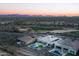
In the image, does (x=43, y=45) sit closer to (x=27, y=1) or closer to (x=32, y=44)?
(x=32, y=44)

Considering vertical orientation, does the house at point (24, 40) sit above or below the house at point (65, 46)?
above

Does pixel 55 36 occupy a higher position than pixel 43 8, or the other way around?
pixel 43 8

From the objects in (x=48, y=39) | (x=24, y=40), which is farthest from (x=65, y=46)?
(x=24, y=40)

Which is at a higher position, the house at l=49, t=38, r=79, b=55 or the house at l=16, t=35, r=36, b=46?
the house at l=16, t=35, r=36, b=46

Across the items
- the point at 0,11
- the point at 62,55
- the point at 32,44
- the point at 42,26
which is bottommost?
the point at 62,55

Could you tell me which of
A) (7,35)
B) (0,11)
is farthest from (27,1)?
(7,35)

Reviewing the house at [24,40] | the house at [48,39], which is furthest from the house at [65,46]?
the house at [24,40]

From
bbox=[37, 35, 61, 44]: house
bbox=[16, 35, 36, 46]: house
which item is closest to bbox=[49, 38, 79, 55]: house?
bbox=[37, 35, 61, 44]: house

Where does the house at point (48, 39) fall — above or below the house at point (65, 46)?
above

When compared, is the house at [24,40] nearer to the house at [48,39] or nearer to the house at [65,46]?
the house at [48,39]

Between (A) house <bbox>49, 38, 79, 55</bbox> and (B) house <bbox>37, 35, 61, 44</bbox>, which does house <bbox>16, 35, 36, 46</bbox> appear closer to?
(B) house <bbox>37, 35, 61, 44</bbox>
